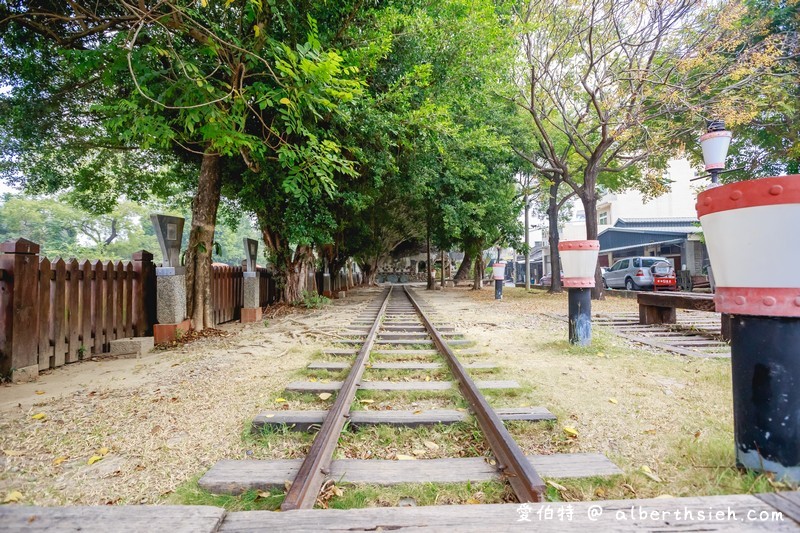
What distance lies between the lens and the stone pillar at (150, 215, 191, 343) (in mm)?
5758

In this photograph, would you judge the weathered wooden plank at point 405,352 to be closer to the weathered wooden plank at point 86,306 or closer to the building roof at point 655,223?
the weathered wooden plank at point 86,306

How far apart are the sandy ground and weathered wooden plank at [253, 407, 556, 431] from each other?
0.47ft

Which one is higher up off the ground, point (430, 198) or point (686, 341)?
point (430, 198)

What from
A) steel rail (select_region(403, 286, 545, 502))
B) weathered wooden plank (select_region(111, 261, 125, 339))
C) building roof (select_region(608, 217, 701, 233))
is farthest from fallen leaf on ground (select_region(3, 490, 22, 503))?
building roof (select_region(608, 217, 701, 233))

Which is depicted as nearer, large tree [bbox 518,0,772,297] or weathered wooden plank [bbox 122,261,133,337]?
weathered wooden plank [bbox 122,261,133,337]

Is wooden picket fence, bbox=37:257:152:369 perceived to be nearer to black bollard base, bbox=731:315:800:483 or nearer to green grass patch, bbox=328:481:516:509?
green grass patch, bbox=328:481:516:509

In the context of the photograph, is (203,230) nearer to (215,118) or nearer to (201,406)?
(215,118)

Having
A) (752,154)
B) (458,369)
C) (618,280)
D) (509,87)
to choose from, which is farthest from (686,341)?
(618,280)

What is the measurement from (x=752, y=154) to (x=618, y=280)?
7910mm

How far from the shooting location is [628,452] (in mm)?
2199

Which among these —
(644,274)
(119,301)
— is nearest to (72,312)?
(119,301)

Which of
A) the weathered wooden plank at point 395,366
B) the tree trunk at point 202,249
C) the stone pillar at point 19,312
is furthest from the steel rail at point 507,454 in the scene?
the tree trunk at point 202,249

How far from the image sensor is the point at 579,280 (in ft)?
16.3

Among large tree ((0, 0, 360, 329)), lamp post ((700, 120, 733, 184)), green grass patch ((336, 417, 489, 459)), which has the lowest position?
green grass patch ((336, 417, 489, 459))
